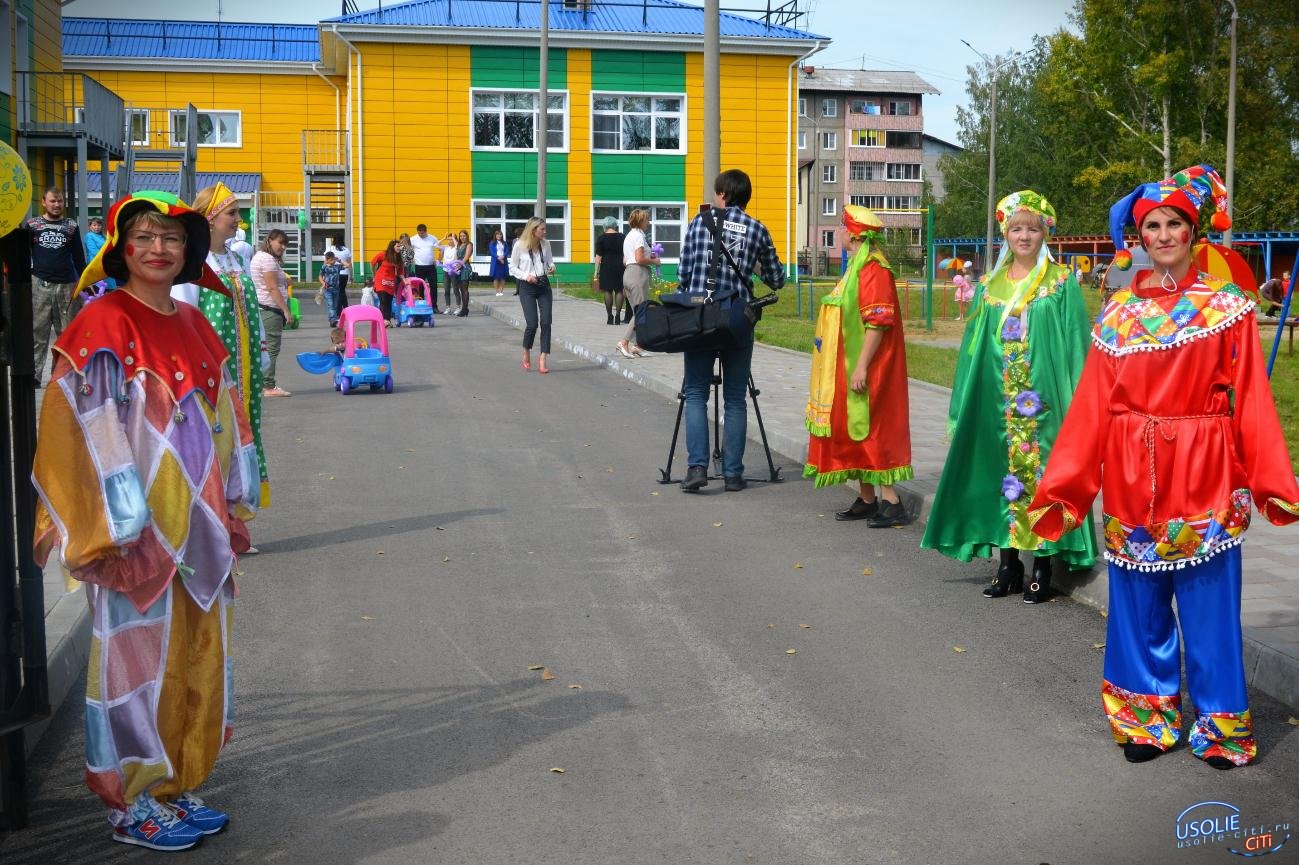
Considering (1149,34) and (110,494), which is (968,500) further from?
(1149,34)

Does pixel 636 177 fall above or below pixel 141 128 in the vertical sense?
below

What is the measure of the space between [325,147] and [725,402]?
39944 millimetres

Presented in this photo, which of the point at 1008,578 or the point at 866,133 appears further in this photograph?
the point at 866,133

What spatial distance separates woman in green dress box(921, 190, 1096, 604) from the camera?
711cm

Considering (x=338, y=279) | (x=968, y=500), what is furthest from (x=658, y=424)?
(x=338, y=279)

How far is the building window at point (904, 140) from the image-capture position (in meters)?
115

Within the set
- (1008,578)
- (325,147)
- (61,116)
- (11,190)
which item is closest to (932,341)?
(61,116)

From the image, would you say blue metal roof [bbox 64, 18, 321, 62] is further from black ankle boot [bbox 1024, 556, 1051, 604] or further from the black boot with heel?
black ankle boot [bbox 1024, 556, 1051, 604]

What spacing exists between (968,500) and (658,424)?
6.85 m

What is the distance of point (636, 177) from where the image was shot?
4616cm

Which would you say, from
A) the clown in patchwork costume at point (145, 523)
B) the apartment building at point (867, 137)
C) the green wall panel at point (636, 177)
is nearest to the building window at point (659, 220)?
the green wall panel at point (636, 177)

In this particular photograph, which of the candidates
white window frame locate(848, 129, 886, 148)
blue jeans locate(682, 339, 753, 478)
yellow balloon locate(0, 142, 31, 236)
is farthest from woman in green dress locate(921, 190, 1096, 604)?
white window frame locate(848, 129, 886, 148)

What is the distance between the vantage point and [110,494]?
412cm

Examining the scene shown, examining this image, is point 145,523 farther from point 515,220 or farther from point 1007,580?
point 515,220
